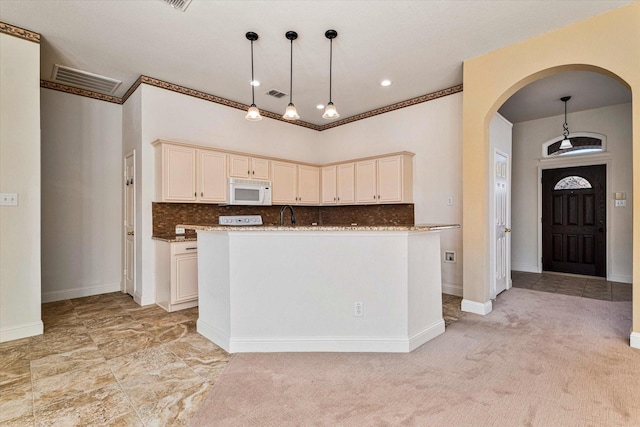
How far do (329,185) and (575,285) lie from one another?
13.9ft

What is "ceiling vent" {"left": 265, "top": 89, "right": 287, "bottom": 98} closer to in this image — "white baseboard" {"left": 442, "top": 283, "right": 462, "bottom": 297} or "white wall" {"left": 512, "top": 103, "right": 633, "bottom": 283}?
"white baseboard" {"left": 442, "top": 283, "right": 462, "bottom": 297}

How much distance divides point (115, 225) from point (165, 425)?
152 inches

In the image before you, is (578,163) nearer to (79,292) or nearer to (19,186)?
(19,186)

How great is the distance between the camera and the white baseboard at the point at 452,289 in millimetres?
4430

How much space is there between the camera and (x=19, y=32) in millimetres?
3064

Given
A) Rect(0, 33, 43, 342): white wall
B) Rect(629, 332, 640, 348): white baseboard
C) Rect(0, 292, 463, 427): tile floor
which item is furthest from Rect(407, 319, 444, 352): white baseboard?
Rect(0, 33, 43, 342): white wall

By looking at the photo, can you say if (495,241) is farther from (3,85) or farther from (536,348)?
(3,85)

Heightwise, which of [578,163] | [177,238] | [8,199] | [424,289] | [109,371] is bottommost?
[109,371]

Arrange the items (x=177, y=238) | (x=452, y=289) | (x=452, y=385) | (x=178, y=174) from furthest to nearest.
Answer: (x=452, y=289) < (x=178, y=174) < (x=177, y=238) < (x=452, y=385)

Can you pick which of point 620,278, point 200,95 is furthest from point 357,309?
point 620,278

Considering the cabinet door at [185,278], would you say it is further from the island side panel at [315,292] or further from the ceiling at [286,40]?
the ceiling at [286,40]

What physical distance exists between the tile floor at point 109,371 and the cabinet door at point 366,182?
2.24 metres

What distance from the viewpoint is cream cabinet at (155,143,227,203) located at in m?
4.05

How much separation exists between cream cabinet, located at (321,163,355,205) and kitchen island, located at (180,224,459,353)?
287 cm
